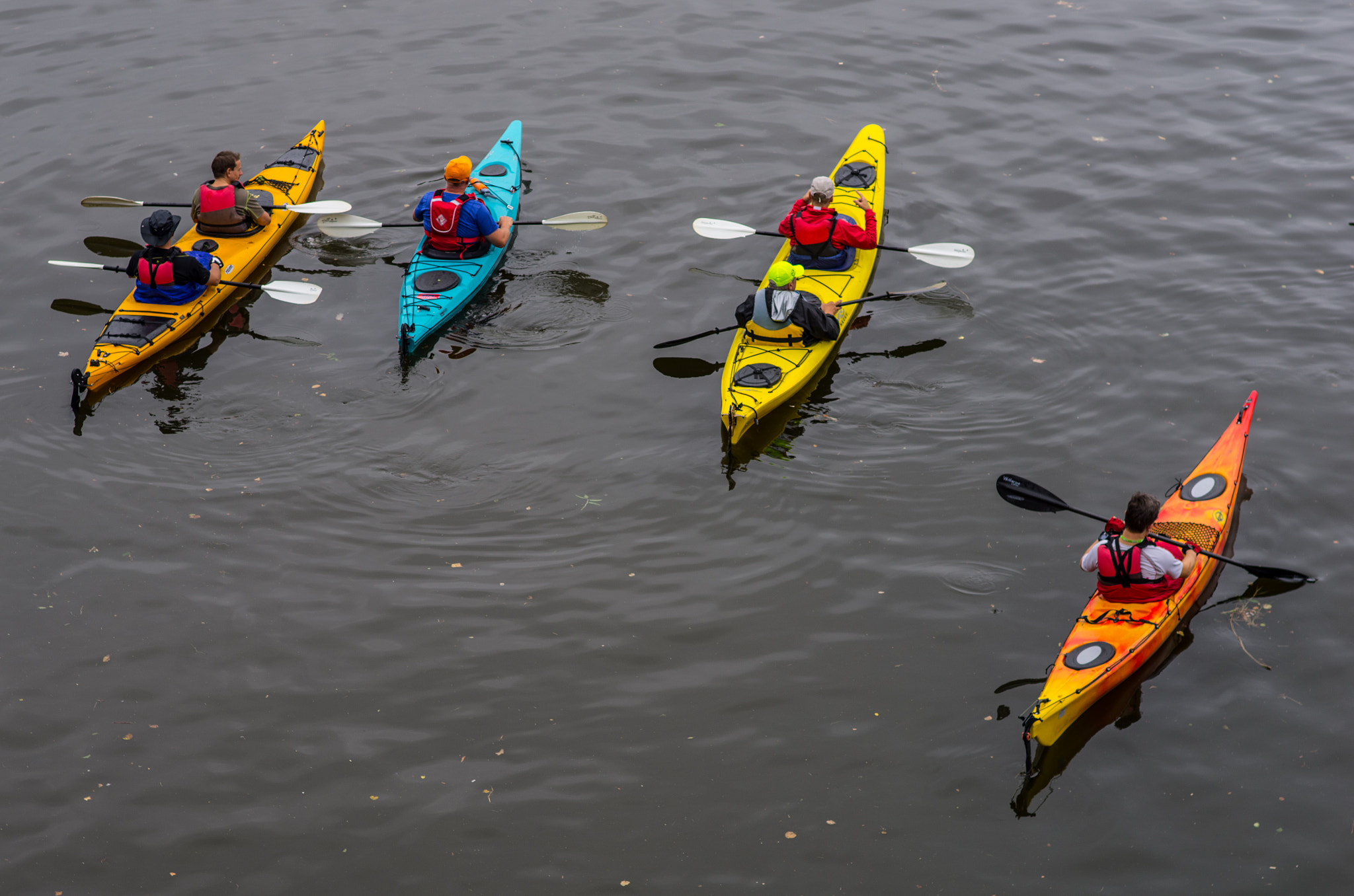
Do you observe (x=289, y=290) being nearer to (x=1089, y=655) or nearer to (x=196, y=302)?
(x=196, y=302)

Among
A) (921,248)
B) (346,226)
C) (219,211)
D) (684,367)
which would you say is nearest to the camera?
(684,367)

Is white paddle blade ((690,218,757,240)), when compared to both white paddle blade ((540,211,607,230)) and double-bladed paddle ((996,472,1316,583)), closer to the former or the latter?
white paddle blade ((540,211,607,230))

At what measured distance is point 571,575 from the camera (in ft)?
27.9

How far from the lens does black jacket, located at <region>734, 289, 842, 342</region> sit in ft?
33.7

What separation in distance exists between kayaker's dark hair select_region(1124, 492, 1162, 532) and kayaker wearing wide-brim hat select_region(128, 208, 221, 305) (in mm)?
9205

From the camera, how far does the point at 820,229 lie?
1116cm

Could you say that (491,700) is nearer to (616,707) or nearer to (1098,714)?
(616,707)

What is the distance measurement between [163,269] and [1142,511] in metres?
9.55

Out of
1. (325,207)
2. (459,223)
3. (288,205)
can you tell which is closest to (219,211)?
(288,205)

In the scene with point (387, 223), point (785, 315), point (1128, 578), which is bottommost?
point (1128, 578)

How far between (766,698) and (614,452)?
3.04 m

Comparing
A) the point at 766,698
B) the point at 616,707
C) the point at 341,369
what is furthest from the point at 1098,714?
the point at 341,369

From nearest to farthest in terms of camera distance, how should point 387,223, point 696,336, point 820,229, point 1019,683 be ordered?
1. point 1019,683
2. point 696,336
3. point 820,229
4. point 387,223

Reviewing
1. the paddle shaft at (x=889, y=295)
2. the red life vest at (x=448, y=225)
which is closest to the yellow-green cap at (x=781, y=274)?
the paddle shaft at (x=889, y=295)
